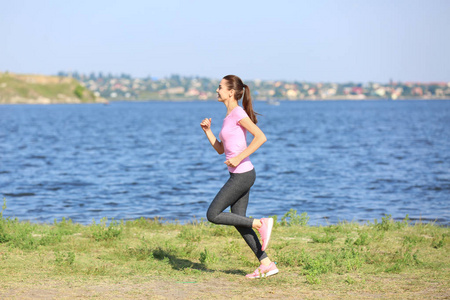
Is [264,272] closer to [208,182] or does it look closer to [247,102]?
[247,102]

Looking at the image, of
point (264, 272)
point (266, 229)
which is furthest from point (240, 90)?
point (264, 272)

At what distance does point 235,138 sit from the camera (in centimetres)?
650

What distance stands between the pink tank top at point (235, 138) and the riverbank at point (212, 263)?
4.53 ft

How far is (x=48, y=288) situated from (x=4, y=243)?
296cm

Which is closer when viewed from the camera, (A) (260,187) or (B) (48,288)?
(B) (48,288)

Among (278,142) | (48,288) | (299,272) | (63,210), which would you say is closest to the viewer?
(48,288)

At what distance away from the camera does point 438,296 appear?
19.6 feet

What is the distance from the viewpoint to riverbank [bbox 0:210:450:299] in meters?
6.28

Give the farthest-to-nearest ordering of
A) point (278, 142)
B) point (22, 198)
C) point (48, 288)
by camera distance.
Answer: point (278, 142) < point (22, 198) < point (48, 288)

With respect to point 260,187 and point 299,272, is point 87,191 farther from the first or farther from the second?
point 299,272

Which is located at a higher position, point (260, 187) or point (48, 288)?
point (48, 288)

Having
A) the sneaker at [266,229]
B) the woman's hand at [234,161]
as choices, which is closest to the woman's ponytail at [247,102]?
the woman's hand at [234,161]

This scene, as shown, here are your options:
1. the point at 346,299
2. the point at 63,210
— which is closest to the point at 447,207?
the point at 63,210

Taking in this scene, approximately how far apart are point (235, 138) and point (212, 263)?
2.24 meters
